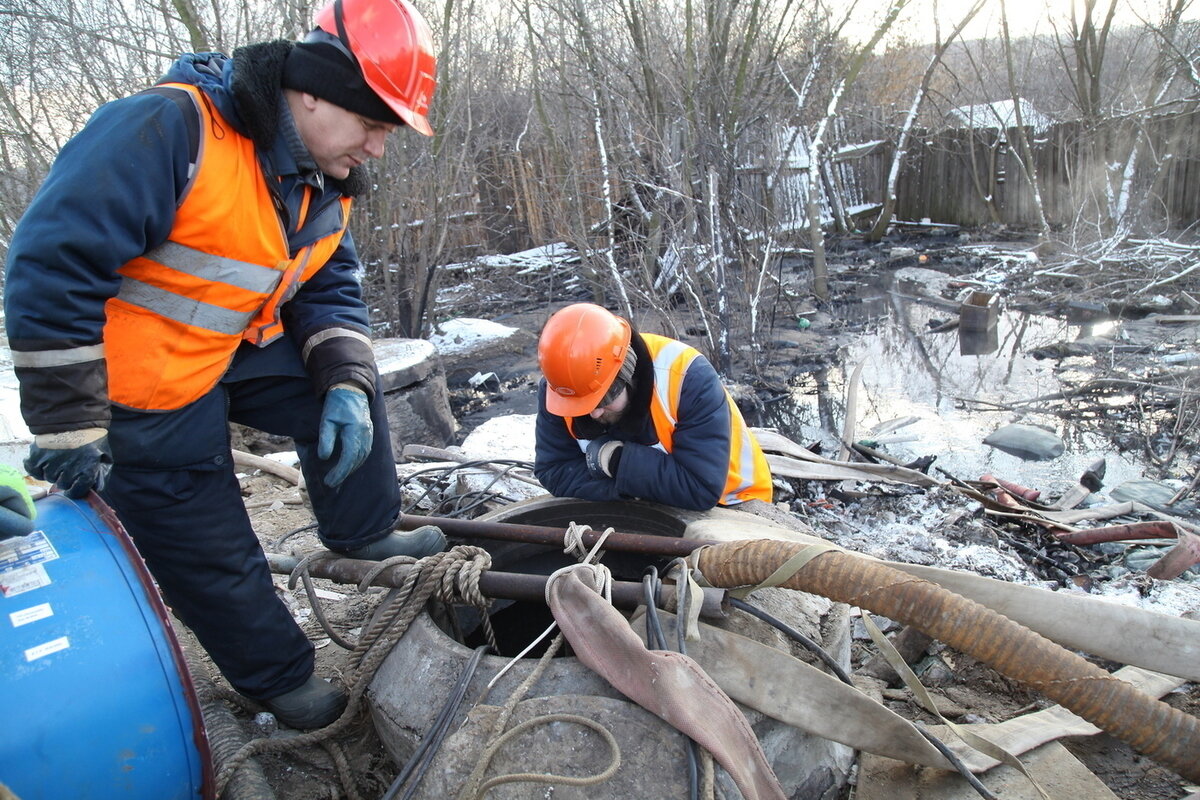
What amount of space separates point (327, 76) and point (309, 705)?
1.87m

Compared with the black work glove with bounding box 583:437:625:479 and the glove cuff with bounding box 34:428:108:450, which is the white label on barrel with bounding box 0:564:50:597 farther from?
the black work glove with bounding box 583:437:625:479

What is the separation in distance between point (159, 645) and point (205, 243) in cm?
101

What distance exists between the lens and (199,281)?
2084 millimetres

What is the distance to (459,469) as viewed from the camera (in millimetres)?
4469

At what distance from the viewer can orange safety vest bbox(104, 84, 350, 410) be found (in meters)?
2.03

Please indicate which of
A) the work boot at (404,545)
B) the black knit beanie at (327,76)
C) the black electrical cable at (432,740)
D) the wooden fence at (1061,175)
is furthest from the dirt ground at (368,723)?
the wooden fence at (1061,175)

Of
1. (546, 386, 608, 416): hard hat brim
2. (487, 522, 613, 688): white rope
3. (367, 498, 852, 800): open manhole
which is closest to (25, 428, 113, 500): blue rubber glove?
(367, 498, 852, 800): open manhole

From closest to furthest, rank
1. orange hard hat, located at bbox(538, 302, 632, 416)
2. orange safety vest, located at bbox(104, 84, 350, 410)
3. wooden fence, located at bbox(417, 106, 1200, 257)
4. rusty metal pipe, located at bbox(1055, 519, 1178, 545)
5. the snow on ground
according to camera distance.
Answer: orange safety vest, located at bbox(104, 84, 350, 410) < orange hard hat, located at bbox(538, 302, 632, 416) < rusty metal pipe, located at bbox(1055, 519, 1178, 545) < wooden fence, located at bbox(417, 106, 1200, 257) < the snow on ground

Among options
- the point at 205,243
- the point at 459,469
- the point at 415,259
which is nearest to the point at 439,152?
the point at 415,259

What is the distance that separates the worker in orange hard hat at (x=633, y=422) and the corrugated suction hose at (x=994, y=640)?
31.2 inches

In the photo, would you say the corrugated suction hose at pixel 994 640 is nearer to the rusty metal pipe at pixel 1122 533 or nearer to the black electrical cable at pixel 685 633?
the black electrical cable at pixel 685 633

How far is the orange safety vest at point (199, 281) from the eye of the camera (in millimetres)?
2025

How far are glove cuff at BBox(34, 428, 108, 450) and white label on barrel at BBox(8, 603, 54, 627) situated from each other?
0.36m

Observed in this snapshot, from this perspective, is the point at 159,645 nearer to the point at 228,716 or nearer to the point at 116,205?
the point at 228,716
